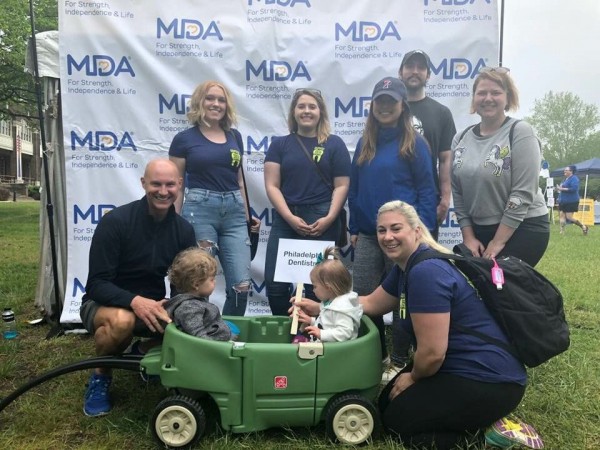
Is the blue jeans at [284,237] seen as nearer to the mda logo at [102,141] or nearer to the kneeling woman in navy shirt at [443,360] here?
the kneeling woman in navy shirt at [443,360]

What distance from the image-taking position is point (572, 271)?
19.9 ft

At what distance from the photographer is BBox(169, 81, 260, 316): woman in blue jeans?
10.2 feet

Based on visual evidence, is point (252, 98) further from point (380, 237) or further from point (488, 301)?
point (488, 301)

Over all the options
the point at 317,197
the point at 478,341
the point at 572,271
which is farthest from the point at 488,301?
the point at 572,271

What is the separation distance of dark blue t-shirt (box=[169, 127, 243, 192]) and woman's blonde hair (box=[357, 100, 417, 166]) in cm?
87

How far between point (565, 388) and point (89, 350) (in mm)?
3162

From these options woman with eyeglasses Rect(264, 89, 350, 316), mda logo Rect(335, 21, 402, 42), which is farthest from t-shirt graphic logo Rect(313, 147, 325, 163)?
mda logo Rect(335, 21, 402, 42)

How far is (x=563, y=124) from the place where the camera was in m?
40.7

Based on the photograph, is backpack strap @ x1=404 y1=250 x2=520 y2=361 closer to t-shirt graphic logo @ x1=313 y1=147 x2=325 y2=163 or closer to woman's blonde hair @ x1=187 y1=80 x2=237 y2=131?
t-shirt graphic logo @ x1=313 y1=147 x2=325 y2=163

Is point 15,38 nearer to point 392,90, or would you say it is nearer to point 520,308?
point 392,90

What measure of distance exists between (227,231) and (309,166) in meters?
0.70

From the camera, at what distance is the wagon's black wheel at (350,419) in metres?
2.12

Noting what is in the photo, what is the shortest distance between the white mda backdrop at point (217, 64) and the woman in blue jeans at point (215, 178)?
2.50 feet

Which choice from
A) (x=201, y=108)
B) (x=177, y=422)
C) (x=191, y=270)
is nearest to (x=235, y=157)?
(x=201, y=108)
